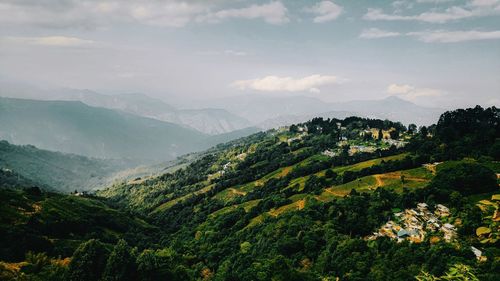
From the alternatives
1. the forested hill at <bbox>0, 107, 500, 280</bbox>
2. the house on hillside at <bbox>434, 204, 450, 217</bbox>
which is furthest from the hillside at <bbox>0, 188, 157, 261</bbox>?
the house on hillside at <bbox>434, 204, 450, 217</bbox>

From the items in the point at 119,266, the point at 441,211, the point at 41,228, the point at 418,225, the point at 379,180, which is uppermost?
the point at 441,211

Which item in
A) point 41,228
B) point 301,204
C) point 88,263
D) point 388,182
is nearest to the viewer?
point 88,263

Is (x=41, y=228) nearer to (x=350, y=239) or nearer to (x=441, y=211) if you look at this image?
(x=350, y=239)

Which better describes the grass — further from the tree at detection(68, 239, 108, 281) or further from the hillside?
the tree at detection(68, 239, 108, 281)

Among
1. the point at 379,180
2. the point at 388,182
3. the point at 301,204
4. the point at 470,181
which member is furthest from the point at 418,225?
the point at 301,204

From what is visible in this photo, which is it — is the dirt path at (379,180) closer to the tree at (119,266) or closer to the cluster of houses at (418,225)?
the cluster of houses at (418,225)

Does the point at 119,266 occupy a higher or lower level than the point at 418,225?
lower

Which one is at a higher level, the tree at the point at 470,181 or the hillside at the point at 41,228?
the tree at the point at 470,181

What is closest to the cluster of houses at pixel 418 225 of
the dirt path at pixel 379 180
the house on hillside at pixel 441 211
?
the house on hillside at pixel 441 211
